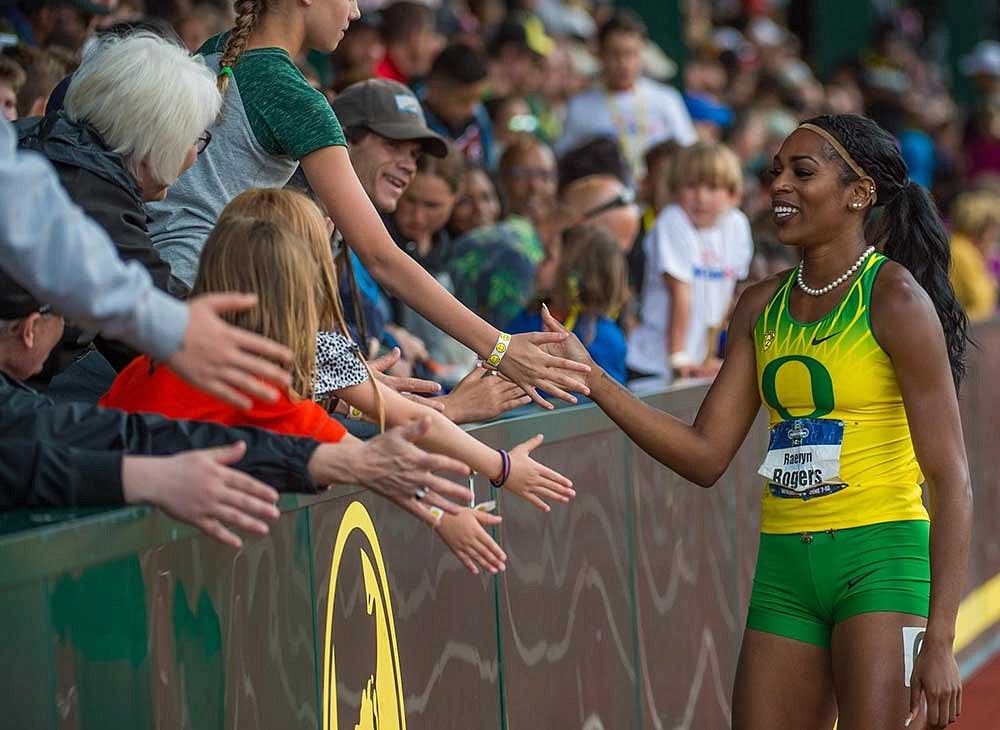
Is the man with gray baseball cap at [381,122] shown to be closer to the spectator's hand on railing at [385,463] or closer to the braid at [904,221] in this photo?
the braid at [904,221]

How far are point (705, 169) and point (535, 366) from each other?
147 inches

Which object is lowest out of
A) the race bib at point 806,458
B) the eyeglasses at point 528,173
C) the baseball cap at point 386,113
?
A: the race bib at point 806,458

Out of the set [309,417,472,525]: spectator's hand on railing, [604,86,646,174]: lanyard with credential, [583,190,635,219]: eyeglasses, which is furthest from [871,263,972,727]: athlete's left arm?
[604,86,646,174]: lanyard with credential

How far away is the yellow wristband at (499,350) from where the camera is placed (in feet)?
13.7

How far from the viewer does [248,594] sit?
3420 millimetres

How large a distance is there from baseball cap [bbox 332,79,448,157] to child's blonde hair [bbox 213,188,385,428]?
4.79 ft

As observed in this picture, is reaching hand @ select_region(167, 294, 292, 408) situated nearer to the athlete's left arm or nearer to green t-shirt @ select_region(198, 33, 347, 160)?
green t-shirt @ select_region(198, 33, 347, 160)

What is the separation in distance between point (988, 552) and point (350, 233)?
5945mm

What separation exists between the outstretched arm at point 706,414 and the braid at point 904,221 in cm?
41

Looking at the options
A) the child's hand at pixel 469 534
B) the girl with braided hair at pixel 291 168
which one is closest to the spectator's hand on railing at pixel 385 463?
the child's hand at pixel 469 534

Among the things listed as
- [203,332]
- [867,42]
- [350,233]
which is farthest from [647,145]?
[867,42]

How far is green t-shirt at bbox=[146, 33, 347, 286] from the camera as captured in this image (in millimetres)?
3996

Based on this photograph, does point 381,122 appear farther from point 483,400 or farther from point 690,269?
point 690,269

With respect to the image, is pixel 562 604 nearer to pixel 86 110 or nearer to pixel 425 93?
pixel 86 110
